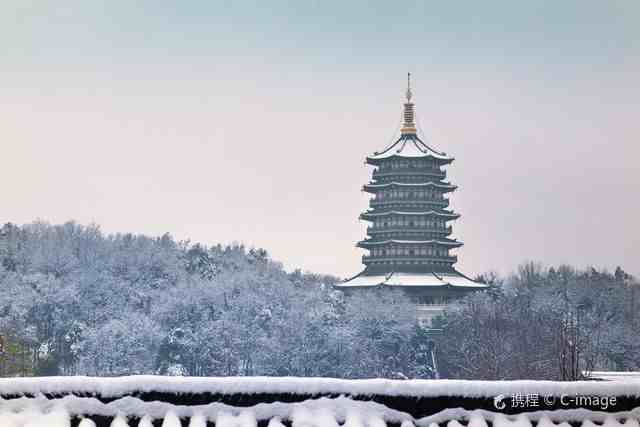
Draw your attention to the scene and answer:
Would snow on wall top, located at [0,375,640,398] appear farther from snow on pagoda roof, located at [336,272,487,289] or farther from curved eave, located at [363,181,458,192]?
curved eave, located at [363,181,458,192]

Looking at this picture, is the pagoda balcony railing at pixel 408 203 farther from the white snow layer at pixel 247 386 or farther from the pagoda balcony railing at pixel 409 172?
the white snow layer at pixel 247 386

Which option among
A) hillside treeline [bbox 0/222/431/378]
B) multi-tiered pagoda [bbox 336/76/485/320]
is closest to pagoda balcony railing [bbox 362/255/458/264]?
multi-tiered pagoda [bbox 336/76/485/320]

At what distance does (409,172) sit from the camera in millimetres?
56188

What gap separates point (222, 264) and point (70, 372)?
58.1 feet

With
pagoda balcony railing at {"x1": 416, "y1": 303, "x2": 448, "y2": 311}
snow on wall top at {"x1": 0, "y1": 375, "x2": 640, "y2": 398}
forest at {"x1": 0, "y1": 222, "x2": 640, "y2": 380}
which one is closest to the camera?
snow on wall top at {"x1": 0, "y1": 375, "x2": 640, "y2": 398}

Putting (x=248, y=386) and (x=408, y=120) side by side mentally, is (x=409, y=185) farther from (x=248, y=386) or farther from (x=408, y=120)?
(x=248, y=386)

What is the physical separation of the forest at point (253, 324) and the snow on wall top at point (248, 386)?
34022mm

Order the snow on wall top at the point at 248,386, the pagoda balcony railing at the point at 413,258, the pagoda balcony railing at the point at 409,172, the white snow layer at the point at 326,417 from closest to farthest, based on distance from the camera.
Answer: the white snow layer at the point at 326,417 → the snow on wall top at the point at 248,386 → the pagoda balcony railing at the point at 413,258 → the pagoda balcony railing at the point at 409,172

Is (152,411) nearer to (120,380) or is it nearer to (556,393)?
(120,380)

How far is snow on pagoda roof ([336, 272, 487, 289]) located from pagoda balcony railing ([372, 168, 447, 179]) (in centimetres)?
556

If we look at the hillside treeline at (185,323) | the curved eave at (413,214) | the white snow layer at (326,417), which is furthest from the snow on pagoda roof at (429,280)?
the white snow layer at (326,417)

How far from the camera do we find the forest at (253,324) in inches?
1790

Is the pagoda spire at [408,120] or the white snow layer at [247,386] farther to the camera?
the pagoda spire at [408,120]

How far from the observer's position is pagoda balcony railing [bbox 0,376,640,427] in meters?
6.24
